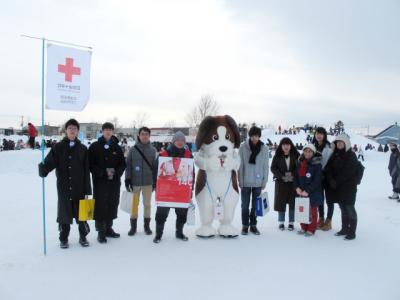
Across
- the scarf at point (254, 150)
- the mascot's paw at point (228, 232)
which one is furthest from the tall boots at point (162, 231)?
the scarf at point (254, 150)

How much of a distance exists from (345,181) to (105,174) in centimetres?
367

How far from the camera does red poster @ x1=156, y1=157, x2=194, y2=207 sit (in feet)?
16.1

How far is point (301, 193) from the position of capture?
5.38 meters

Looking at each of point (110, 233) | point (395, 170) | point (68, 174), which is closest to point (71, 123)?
point (68, 174)

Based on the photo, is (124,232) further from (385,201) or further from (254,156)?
(385,201)

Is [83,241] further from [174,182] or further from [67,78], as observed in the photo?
[67,78]

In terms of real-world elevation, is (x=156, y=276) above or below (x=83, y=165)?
below

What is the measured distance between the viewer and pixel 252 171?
538 cm

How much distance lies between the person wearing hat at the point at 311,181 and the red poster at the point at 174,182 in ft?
5.93

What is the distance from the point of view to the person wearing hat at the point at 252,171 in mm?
5379

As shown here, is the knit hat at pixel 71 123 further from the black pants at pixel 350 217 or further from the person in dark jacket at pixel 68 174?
the black pants at pixel 350 217

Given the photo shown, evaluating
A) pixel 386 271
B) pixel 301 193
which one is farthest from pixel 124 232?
pixel 386 271

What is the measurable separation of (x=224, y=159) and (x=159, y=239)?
1.53 m

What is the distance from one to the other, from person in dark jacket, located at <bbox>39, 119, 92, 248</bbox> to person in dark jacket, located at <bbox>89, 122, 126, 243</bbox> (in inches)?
6.3
